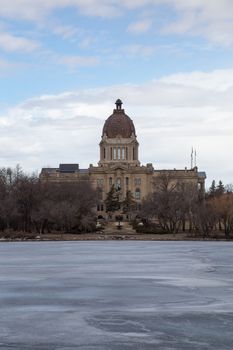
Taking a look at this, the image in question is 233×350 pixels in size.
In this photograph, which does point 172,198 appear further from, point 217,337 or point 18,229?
point 217,337

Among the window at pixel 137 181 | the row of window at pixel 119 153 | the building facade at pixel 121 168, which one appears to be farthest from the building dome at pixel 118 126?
the window at pixel 137 181

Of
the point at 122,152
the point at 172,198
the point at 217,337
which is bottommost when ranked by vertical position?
the point at 217,337

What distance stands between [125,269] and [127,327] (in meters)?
20.8

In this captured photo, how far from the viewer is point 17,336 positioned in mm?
20062

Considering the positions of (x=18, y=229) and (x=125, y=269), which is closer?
(x=125, y=269)

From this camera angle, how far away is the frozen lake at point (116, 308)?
63.9 feet

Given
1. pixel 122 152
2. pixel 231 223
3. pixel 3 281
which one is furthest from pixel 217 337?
pixel 122 152

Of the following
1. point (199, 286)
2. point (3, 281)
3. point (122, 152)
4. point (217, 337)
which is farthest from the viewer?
point (122, 152)

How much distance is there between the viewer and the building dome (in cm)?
18688

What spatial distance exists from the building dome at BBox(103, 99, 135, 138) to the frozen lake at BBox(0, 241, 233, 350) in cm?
14472

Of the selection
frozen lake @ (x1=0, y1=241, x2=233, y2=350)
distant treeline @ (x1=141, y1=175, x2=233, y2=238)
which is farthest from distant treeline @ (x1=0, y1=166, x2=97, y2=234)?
frozen lake @ (x1=0, y1=241, x2=233, y2=350)

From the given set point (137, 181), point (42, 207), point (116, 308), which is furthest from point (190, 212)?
point (116, 308)

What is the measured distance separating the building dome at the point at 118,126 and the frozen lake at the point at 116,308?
145 metres

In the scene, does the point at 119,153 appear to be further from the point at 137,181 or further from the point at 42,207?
the point at 42,207
